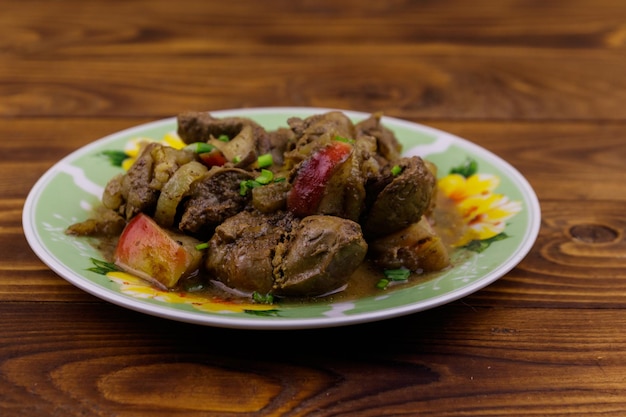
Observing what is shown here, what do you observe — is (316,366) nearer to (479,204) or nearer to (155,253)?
(155,253)

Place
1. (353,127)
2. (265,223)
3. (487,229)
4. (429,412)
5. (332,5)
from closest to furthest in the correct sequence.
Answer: (429,412) < (265,223) < (487,229) < (353,127) < (332,5)

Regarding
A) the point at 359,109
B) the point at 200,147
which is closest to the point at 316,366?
the point at 200,147

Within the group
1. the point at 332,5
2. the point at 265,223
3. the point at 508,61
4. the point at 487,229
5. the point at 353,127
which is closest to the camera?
the point at 265,223

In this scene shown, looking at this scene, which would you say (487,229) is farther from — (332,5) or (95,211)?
(332,5)

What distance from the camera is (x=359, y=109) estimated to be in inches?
151

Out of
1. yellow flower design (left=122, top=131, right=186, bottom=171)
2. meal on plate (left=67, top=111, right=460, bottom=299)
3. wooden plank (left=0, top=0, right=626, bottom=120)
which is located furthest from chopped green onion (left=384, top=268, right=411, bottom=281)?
wooden plank (left=0, top=0, right=626, bottom=120)

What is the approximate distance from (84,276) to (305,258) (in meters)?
0.57

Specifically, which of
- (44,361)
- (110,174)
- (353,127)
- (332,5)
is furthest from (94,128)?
(332,5)

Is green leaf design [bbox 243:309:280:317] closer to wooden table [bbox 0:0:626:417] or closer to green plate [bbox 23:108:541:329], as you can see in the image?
green plate [bbox 23:108:541:329]

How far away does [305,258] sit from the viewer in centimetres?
203

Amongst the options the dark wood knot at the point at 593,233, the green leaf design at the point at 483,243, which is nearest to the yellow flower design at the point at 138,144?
the green leaf design at the point at 483,243

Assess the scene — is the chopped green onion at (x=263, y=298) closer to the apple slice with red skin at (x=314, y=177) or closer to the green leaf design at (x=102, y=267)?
the apple slice with red skin at (x=314, y=177)

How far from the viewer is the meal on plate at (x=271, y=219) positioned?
2.06 metres

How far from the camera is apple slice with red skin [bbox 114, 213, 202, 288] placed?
213cm
